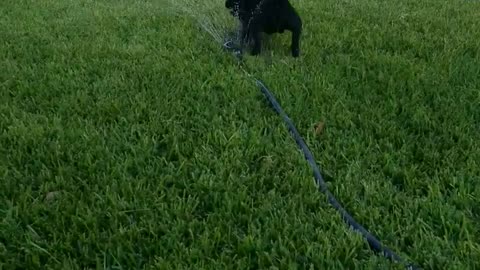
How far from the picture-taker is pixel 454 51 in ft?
11.1

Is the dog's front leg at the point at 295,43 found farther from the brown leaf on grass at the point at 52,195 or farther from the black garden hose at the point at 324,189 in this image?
the brown leaf on grass at the point at 52,195

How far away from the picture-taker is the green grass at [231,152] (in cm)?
166

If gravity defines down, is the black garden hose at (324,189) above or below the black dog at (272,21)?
below

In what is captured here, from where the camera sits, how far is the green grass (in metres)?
1.66

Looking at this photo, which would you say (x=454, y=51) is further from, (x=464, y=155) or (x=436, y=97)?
(x=464, y=155)

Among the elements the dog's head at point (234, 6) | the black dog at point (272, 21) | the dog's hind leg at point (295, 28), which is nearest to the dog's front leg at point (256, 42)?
the black dog at point (272, 21)

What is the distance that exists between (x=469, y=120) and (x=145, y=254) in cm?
159

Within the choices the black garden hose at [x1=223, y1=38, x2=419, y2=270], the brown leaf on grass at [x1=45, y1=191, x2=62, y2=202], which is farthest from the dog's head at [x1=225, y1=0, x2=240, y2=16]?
the brown leaf on grass at [x1=45, y1=191, x2=62, y2=202]

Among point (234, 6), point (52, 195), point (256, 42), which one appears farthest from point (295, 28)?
point (52, 195)

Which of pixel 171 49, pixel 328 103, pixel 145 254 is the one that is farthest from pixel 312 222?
pixel 171 49

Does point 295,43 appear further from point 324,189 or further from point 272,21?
point 324,189

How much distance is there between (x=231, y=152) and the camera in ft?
7.22

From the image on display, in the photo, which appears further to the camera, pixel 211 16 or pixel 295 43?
pixel 211 16

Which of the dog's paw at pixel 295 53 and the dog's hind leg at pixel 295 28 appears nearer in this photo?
the dog's hind leg at pixel 295 28
